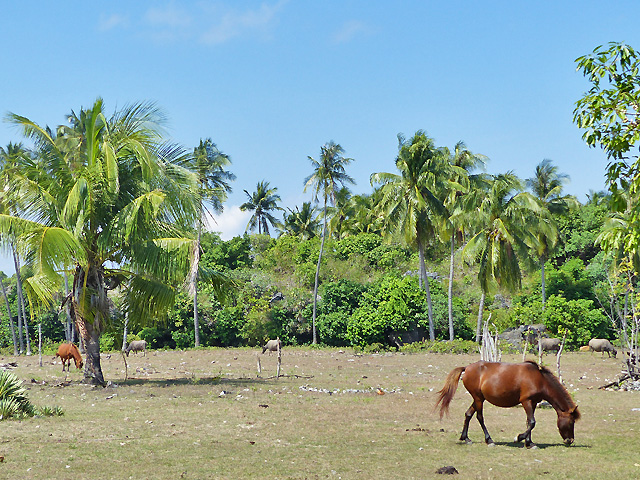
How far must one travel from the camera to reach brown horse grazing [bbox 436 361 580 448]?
414 inches

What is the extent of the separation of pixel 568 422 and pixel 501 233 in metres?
28.6

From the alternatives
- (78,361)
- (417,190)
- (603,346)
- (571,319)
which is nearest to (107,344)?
A: (78,361)

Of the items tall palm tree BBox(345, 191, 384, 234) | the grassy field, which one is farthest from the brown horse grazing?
tall palm tree BBox(345, 191, 384, 234)

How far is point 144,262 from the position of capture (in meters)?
18.5

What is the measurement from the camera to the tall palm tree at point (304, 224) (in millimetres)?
71688

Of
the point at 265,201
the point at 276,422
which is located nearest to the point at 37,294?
the point at 276,422

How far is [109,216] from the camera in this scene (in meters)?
18.8

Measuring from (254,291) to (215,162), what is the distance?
10.5 metres

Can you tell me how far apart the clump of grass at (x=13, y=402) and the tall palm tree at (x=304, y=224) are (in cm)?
5813

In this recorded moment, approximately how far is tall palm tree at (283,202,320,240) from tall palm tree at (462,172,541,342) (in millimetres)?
33688

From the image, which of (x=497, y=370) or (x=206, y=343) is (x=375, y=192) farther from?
(x=497, y=370)

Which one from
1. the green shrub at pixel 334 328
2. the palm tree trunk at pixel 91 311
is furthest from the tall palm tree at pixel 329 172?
the palm tree trunk at pixel 91 311

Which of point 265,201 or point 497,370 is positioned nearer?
point 497,370

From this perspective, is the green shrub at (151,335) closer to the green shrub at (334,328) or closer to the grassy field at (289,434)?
the green shrub at (334,328)
